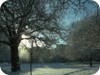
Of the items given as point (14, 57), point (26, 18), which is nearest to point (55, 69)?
point (14, 57)

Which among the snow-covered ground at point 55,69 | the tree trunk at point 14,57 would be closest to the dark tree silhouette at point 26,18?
the tree trunk at point 14,57

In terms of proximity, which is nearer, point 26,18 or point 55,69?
point 55,69

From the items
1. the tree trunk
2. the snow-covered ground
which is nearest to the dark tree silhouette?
the tree trunk

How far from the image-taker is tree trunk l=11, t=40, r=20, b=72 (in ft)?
15.8

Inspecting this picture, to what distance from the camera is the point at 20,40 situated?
4.95m

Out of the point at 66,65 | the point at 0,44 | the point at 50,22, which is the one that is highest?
the point at 50,22

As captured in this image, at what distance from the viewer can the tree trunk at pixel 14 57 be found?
4812 millimetres

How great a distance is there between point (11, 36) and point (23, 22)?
286 millimetres

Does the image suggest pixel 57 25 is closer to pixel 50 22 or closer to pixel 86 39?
pixel 50 22

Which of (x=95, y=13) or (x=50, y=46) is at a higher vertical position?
(x=95, y=13)

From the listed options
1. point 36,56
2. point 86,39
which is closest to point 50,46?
point 36,56

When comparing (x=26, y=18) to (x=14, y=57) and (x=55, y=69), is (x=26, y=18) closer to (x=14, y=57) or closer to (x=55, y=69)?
(x=14, y=57)

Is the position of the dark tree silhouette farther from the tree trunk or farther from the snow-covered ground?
the snow-covered ground

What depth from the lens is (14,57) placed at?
4.85 meters
